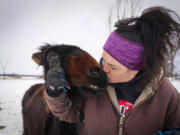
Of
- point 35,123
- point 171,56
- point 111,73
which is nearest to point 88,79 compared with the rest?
point 111,73

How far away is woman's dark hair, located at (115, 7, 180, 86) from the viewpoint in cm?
94

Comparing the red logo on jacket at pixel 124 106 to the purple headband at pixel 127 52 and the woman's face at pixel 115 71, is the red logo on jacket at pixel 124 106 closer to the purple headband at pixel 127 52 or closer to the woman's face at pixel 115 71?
the woman's face at pixel 115 71

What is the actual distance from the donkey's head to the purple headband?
0.76 ft

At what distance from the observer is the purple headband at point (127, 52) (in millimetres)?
955

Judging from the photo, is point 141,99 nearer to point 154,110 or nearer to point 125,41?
point 154,110

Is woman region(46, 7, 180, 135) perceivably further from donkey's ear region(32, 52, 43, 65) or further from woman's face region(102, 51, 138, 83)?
donkey's ear region(32, 52, 43, 65)

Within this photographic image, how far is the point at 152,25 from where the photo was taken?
97 cm

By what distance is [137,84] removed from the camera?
1.07m

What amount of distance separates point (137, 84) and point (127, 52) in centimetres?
33

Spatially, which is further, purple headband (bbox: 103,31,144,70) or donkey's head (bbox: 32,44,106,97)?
donkey's head (bbox: 32,44,106,97)

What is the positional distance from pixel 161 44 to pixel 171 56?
272 mm

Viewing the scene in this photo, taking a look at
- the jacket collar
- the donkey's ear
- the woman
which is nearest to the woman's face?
the woman

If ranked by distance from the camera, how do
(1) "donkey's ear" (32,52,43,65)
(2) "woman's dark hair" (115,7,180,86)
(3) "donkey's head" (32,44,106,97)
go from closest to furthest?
(2) "woman's dark hair" (115,7,180,86) < (3) "donkey's head" (32,44,106,97) < (1) "donkey's ear" (32,52,43,65)

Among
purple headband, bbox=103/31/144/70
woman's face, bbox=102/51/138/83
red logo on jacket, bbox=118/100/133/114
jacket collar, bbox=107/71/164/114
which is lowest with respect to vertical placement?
red logo on jacket, bbox=118/100/133/114
